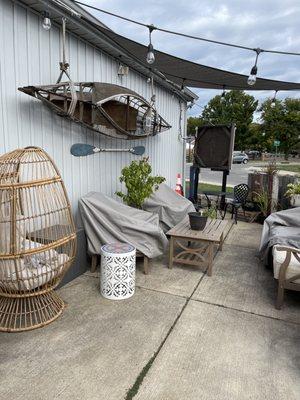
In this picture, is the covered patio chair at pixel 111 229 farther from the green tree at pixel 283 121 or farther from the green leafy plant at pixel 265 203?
the green tree at pixel 283 121

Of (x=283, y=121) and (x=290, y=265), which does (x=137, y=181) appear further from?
(x=283, y=121)

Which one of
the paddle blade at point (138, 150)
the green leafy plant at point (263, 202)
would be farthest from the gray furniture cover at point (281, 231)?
the paddle blade at point (138, 150)

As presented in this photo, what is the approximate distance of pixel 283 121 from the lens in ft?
97.2

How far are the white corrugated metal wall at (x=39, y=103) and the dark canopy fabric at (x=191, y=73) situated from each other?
0.37 m

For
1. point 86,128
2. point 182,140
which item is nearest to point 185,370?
point 86,128

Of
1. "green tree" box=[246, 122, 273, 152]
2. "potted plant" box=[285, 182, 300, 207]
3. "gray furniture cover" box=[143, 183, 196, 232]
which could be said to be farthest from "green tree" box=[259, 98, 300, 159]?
"gray furniture cover" box=[143, 183, 196, 232]

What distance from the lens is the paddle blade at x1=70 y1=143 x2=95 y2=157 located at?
3846mm

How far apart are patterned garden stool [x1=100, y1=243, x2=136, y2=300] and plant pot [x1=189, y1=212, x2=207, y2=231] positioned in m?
1.13

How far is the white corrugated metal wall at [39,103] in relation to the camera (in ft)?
9.43

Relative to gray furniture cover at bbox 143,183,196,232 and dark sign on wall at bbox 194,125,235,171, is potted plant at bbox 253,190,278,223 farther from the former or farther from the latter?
gray furniture cover at bbox 143,183,196,232

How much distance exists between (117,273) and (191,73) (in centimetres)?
408

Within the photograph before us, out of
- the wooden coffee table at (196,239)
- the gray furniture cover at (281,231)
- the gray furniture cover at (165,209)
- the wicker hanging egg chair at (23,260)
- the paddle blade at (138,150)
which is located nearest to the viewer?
A: the wicker hanging egg chair at (23,260)

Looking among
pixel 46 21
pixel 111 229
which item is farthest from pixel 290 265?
pixel 46 21

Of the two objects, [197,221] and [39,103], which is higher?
[39,103]
